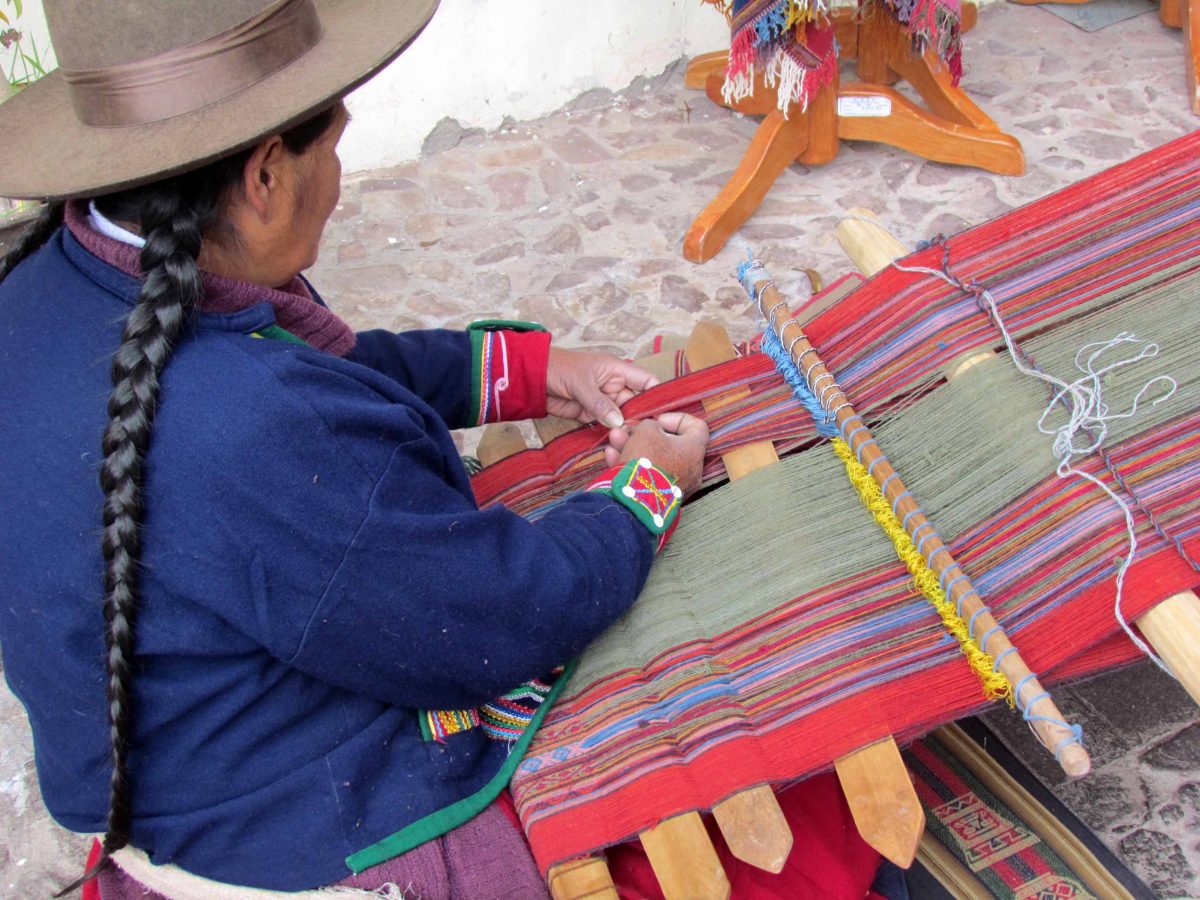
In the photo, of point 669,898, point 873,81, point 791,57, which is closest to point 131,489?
point 669,898

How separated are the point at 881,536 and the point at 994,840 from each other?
69 cm

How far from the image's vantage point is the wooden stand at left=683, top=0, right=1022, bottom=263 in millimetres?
3825

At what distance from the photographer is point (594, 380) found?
213 centimetres

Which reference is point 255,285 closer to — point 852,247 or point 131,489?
point 131,489

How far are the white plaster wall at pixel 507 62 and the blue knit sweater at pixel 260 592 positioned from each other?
10.4ft

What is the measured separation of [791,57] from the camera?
146 inches

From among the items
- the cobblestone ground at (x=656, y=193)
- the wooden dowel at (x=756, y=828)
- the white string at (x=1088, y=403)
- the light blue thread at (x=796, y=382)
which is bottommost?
the cobblestone ground at (x=656, y=193)

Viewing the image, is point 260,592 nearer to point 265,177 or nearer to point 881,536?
point 265,177

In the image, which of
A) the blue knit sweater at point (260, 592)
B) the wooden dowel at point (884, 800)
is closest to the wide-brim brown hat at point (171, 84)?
the blue knit sweater at point (260, 592)

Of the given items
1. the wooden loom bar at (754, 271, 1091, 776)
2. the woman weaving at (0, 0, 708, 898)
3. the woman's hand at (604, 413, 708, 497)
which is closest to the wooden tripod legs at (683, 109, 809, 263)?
the wooden loom bar at (754, 271, 1091, 776)

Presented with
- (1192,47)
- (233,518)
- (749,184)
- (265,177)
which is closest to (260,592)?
(233,518)

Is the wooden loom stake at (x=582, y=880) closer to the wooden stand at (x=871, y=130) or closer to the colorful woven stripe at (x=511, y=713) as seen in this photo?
the colorful woven stripe at (x=511, y=713)

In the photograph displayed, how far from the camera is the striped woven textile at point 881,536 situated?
156 cm

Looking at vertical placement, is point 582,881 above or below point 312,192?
below
